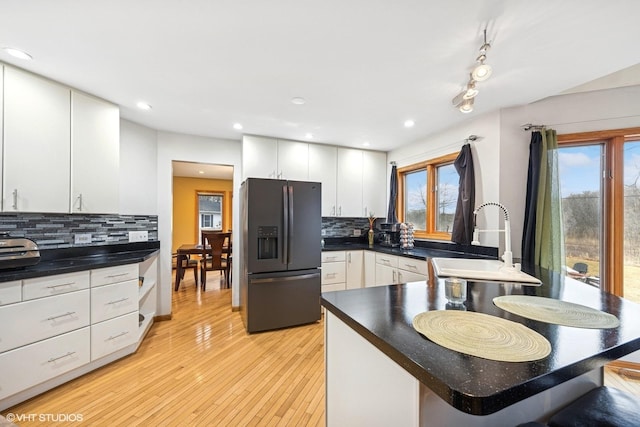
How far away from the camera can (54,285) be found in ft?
5.69

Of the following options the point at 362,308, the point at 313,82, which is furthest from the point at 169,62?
the point at 362,308

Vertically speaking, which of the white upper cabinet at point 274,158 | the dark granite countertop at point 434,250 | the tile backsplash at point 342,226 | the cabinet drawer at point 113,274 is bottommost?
the cabinet drawer at point 113,274

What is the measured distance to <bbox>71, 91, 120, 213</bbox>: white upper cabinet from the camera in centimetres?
209

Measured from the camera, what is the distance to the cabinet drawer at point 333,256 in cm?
332

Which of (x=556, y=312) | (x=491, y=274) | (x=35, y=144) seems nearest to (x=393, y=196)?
(x=491, y=274)

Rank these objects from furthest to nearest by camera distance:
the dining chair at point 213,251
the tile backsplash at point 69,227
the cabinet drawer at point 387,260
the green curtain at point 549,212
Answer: the dining chair at point 213,251 < the cabinet drawer at point 387,260 < the green curtain at point 549,212 < the tile backsplash at point 69,227

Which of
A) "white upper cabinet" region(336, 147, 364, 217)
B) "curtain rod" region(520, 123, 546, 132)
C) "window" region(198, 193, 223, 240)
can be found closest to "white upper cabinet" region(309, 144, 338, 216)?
"white upper cabinet" region(336, 147, 364, 217)

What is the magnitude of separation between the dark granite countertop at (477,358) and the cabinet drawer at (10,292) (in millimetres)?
2000

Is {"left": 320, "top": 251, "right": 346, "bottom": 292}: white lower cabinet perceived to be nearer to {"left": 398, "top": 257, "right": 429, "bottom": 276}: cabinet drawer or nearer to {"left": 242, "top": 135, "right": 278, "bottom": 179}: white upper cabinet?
{"left": 398, "top": 257, "right": 429, "bottom": 276}: cabinet drawer

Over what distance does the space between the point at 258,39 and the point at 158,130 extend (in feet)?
7.42

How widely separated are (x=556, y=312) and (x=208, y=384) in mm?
2172

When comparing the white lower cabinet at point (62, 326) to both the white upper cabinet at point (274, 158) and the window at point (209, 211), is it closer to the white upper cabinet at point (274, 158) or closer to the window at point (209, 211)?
the white upper cabinet at point (274, 158)

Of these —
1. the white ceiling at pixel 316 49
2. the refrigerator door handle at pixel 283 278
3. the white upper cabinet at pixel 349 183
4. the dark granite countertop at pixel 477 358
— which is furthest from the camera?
the white upper cabinet at pixel 349 183

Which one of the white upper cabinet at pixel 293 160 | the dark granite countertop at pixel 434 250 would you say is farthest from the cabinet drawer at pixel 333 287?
the white upper cabinet at pixel 293 160
